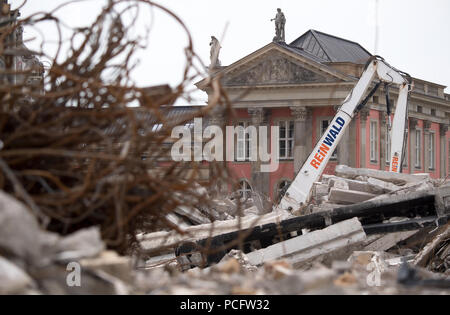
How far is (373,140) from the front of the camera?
44.4m

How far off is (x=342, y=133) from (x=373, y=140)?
3328 centimetres

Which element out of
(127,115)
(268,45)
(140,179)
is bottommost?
(140,179)

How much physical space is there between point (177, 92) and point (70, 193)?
0.75 metres

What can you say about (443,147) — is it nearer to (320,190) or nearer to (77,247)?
(320,190)

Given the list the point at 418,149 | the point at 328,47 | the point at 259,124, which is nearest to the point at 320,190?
the point at 259,124

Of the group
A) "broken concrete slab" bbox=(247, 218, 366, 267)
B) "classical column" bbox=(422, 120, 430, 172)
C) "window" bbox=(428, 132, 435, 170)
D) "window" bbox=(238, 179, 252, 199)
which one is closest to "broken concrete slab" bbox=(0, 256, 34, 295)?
"window" bbox=(238, 179, 252, 199)

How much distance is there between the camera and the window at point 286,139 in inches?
1731

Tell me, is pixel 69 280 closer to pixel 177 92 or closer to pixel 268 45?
pixel 177 92

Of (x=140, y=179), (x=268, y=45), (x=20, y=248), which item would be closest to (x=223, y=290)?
(x=140, y=179)

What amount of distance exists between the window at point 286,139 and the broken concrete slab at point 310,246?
120 feet

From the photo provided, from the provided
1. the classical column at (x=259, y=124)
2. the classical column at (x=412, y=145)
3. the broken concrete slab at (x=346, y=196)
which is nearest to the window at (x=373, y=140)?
the classical column at (x=412, y=145)

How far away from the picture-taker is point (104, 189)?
3.16m

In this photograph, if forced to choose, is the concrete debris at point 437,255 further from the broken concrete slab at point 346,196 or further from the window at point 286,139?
the window at point 286,139

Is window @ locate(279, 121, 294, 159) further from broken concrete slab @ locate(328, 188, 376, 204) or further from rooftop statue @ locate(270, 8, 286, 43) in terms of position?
broken concrete slab @ locate(328, 188, 376, 204)
